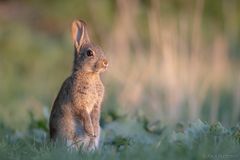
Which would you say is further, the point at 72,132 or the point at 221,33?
the point at 221,33

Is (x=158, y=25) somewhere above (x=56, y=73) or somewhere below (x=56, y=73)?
above

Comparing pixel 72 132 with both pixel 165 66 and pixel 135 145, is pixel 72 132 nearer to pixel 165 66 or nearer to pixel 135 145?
pixel 135 145

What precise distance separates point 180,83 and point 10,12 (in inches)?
303

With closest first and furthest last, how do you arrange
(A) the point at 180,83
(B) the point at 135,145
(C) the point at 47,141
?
(B) the point at 135,145 < (C) the point at 47,141 < (A) the point at 180,83

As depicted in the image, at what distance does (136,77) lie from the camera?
11.9m

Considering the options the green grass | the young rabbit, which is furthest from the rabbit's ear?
the green grass

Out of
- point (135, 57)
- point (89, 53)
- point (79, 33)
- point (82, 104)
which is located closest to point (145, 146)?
point (82, 104)

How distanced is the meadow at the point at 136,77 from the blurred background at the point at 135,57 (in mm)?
20

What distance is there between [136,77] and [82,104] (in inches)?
196

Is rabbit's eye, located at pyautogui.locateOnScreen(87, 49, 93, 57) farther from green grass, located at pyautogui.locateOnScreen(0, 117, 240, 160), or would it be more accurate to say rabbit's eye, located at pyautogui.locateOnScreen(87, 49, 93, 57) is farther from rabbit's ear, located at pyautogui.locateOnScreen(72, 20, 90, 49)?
green grass, located at pyautogui.locateOnScreen(0, 117, 240, 160)

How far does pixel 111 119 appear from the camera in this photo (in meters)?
8.12

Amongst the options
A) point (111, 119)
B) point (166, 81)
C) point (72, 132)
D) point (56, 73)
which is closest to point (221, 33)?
point (56, 73)

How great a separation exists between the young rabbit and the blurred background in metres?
1.18

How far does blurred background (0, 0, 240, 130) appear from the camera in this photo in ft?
34.6
